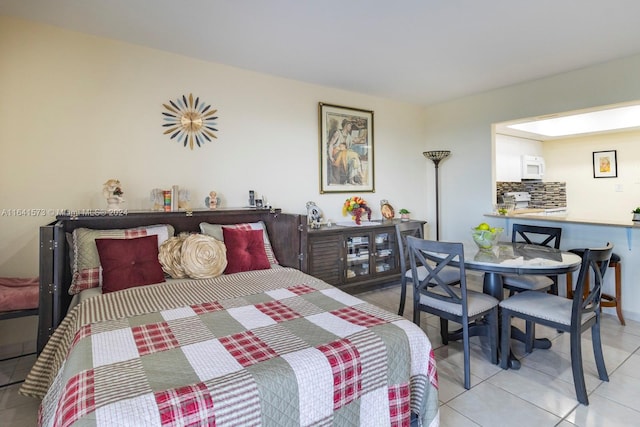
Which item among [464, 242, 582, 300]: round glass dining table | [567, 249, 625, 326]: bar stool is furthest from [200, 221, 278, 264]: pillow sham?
[567, 249, 625, 326]: bar stool

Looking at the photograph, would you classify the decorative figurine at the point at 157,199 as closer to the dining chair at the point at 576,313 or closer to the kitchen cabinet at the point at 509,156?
the dining chair at the point at 576,313

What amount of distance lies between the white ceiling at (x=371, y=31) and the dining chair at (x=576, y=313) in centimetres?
175

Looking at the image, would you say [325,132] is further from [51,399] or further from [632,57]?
[51,399]

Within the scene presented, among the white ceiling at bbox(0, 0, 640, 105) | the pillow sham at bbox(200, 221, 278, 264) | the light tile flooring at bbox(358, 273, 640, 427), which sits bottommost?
the light tile flooring at bbox(358, 273, 640, 427)

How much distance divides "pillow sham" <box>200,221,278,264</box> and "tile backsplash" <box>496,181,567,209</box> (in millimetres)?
4867

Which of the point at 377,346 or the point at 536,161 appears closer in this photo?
the point at 377,346

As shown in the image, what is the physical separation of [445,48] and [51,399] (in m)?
3.50

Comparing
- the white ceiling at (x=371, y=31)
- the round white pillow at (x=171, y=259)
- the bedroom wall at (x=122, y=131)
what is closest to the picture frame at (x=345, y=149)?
the bedroom wall at (x=122, y=131)

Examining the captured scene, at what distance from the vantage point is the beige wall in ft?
16.9

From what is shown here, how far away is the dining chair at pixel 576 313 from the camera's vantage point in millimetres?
1961

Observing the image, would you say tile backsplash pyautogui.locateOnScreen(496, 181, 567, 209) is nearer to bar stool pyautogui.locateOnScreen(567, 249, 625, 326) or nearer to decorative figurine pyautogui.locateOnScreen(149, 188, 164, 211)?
bar stool pyautogui.locateOnScreen(567, 249, 625, 326)

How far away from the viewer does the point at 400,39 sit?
2.79 meters

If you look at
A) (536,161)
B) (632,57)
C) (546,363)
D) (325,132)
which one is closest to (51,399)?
(546,363)

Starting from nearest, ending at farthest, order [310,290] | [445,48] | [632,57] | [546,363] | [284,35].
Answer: [310,290] < [546,363] < [284,35] < [445,48] < [632,57]
